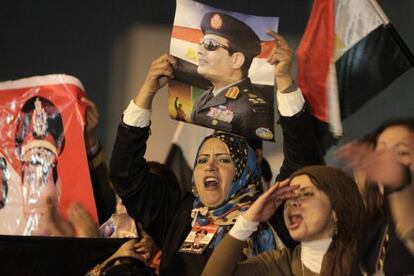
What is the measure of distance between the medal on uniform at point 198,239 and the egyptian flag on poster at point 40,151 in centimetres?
34

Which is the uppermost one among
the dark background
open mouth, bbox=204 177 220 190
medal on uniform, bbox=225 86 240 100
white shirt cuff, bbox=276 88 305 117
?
the dark background

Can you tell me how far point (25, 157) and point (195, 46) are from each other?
626 millimetres

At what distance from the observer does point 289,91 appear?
1749 millimetres

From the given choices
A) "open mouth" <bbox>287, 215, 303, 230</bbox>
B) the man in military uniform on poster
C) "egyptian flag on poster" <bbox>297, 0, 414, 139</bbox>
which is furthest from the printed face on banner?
"open mouth" <bbox>287, 215, 303, 230</bbox>

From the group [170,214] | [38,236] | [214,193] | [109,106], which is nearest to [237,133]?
[214,193]

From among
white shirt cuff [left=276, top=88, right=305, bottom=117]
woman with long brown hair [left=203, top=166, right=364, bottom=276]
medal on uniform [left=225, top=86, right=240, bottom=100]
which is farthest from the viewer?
medal on uniform [left=225, top=86, right=240, bottom=100]

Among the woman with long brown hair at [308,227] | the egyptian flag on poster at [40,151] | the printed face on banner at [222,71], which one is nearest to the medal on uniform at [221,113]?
the printed face on banner at [222,71]

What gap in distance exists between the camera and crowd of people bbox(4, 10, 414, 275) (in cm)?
158

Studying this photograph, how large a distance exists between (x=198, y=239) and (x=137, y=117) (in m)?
0.36

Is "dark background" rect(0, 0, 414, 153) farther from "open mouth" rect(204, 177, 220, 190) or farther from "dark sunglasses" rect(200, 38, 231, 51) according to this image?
"open mouth" rect(204, 177, 220, 190)

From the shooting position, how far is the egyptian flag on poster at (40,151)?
204 centimetres

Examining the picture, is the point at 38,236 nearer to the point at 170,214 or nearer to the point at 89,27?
the point at 170,214

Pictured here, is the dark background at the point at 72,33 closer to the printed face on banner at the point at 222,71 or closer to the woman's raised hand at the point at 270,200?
the printed face on banner at the point at 222,71

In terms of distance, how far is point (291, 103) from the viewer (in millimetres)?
1736
